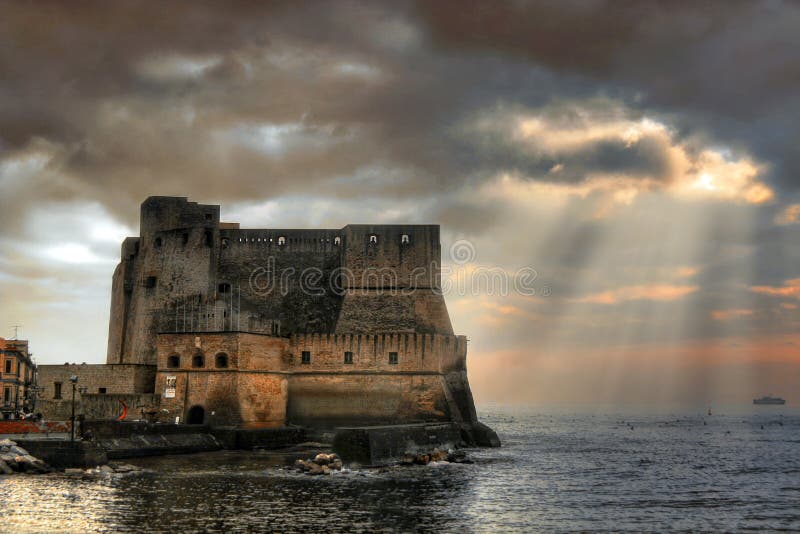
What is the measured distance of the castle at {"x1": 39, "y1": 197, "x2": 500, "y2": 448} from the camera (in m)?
37.3

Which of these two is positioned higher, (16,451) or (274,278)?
(274,278)

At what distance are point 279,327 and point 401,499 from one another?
21567 mm

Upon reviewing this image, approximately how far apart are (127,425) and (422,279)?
1780 cm

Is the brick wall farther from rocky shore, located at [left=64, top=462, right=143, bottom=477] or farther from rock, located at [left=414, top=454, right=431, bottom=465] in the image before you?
rock, located at [left=414, top=454, right=431, bottom=465]

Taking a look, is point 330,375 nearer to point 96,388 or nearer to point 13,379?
point 96,388

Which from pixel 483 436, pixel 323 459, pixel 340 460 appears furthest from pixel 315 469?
pixel 483 436

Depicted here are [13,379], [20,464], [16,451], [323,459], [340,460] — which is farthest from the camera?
[13,379]

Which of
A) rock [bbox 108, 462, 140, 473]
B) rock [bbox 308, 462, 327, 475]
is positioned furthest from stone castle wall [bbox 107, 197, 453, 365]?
rock [bbox 108, 462, 140, 473]

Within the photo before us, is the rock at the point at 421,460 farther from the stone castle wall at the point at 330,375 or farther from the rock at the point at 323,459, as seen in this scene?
the stone castle wall at the point at 330,375

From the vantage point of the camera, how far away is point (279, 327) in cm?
4362

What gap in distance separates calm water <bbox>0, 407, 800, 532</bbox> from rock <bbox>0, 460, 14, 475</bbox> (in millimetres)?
1427

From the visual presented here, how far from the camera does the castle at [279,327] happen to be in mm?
37344

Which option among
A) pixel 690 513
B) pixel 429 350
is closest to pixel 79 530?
pixel 690 513

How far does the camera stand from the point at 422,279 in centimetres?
4403
